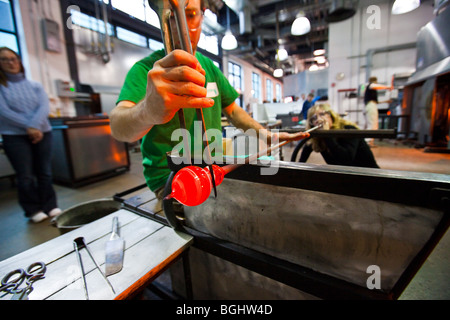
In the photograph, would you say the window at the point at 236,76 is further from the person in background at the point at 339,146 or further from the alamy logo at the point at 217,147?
the alamy logo at the point at 217,147

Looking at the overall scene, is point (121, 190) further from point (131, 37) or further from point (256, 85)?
point (256, 85)

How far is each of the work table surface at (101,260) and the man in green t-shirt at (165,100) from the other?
0.28 metres

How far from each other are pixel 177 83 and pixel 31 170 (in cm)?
257

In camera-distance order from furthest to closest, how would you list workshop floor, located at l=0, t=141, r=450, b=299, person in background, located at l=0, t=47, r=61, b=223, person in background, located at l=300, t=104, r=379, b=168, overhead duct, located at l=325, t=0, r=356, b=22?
1. overhead duct, located at l=325, t=0, r=356, b=22
2. person in background, located at l=0, t=47, r=61, b=223
3. person in background, located at l=300, t=104, r=379, b=168
4. workshop floor, located at l=0, t=141, r=450, b=299

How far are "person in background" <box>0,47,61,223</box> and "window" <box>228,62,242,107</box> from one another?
9.16m

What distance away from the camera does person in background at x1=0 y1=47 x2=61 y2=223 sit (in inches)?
80.7

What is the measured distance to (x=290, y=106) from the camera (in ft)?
26.7

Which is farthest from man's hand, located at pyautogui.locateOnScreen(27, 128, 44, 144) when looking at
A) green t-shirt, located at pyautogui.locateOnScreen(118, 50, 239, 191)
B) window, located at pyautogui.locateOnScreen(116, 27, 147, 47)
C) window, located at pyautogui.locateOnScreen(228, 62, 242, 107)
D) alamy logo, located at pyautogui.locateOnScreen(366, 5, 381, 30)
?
window, located at pyautogui.locateOnScreen(228, 62, 242, 107)

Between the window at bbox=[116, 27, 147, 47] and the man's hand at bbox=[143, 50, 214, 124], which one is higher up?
the window at bbox=[116, 27, 147, 47]

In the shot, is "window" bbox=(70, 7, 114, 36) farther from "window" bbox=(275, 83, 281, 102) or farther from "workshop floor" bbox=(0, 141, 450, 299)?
"window" bbox=(275, 83, 281, 102)

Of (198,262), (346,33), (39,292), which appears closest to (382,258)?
(198,262)

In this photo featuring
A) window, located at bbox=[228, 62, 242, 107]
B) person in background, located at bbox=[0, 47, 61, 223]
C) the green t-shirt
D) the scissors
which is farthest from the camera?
window, located at bbox=[228, 62, 242, 107]

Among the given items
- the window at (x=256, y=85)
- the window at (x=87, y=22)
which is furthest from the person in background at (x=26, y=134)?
the window at (x=256, y=85)

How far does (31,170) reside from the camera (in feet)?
7.18
